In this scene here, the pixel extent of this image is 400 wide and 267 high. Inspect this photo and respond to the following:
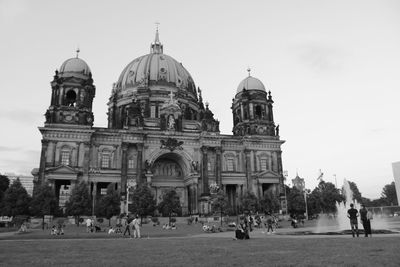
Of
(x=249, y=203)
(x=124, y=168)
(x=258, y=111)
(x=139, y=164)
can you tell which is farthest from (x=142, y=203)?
(x=258, y=111)

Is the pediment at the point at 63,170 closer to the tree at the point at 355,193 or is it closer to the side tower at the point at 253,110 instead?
the side tower at the point at 253,110

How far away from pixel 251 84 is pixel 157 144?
83.4ft

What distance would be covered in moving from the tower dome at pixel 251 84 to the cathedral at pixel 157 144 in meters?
0.23

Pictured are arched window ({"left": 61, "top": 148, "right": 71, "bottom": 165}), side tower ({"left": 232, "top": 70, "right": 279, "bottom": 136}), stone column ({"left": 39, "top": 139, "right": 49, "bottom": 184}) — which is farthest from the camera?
side tower ({"left": 232, "top": 70, "right": 279, "bottom": 136})

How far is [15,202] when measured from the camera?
50.7 meters

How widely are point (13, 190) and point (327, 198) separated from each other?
62531mm

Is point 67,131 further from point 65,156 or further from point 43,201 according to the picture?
point 43,201

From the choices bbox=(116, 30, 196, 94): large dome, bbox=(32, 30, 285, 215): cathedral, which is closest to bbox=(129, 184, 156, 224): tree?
bbox=(32, 30, 285, 215): cathedral

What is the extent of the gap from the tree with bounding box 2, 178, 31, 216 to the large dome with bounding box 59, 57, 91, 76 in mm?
22565

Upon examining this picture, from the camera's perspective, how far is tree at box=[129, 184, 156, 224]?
51.3 meters

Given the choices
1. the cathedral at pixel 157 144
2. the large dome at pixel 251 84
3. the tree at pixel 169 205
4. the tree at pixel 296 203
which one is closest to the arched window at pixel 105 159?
the cathedral at pixel 157 144

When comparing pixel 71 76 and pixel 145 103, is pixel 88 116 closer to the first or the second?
pixel 71 76

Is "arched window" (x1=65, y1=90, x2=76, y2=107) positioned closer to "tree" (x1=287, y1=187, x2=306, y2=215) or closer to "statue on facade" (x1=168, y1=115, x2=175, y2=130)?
"statue on facade" (x1=168, y1=115, x2=175, y2=130)

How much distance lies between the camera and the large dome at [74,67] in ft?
207
